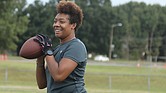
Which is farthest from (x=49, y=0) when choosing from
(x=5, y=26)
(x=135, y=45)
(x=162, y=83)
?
(x=162, y=83)

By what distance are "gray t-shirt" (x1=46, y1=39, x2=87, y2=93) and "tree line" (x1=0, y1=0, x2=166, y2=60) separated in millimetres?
77030

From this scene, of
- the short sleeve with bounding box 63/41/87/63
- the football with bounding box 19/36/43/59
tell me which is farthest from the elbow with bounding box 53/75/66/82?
the football with bounding box 19/36/43/59

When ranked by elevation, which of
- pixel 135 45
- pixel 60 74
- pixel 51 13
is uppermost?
pixel 60 74

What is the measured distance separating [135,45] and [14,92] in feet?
252

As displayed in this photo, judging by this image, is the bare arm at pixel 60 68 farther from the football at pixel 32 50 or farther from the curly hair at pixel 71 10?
the curly hair at pixel 71 10

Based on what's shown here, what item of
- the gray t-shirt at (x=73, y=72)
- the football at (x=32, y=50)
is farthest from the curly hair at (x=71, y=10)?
the football at (x=32, y=50)

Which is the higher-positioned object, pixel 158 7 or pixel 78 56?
pixel 78 56

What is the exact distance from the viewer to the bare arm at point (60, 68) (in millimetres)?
4102

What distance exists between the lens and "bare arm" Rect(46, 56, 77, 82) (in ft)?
13.5

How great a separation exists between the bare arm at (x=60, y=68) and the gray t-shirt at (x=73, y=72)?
0.18 feet

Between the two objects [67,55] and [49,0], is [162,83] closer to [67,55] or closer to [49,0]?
[67,55]

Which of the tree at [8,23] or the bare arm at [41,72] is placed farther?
the tree at [8,23]

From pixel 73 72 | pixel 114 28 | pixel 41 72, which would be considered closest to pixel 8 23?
pixel 41 72

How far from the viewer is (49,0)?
9256cm
